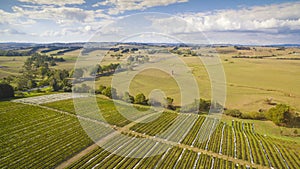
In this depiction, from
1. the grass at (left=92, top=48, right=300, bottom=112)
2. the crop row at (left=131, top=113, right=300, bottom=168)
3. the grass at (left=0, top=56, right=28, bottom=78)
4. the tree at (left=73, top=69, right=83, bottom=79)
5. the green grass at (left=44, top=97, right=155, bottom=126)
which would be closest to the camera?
the crop row at (left=131, top=113, right=300, bottom=168)

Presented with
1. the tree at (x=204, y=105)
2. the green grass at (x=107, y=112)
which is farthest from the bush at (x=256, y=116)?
the green grass at (x=107, y=112)

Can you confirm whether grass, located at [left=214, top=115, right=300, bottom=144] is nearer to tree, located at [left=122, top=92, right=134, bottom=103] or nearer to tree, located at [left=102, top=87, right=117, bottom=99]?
tree, located at [left=122, top=92, right=134, bottom=103]

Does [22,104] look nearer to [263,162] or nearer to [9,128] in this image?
[9,128]

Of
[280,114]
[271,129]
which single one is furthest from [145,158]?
[280,114]

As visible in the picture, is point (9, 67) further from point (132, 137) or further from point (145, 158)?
point (145, 158)

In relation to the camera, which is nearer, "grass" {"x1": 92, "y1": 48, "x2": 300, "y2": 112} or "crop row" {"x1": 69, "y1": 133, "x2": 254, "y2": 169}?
"crop row" {"x1": 69, "y1": 133, "x2": 254, "y2": 169}

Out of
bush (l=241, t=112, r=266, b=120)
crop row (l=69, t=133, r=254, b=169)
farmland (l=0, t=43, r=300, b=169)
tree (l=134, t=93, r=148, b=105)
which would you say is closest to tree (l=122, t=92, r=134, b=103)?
tree (l=134, t=93, r=148, b=105)

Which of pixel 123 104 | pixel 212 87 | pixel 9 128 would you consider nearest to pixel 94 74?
pixel 123 104

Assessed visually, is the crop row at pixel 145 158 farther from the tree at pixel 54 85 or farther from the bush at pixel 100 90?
the tree at pixel 54 85
